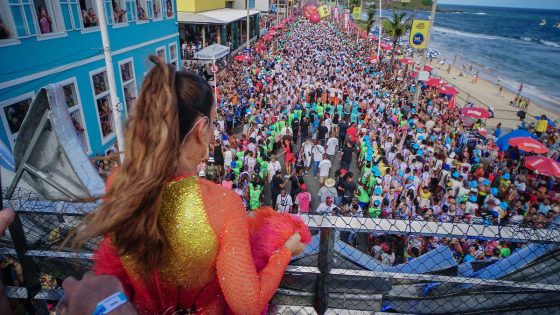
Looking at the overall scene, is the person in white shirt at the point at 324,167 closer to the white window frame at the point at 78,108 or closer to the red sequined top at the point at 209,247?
the white window frame at the point at 78,108

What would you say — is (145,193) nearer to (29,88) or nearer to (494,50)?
(29,88)

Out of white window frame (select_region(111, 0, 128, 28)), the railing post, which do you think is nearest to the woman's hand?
the railing post

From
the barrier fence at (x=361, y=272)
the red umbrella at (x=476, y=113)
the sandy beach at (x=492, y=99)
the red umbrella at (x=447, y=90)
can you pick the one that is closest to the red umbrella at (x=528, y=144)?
the red umbrella at (x=476, y=113)

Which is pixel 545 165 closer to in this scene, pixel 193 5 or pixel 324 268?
pixel 324 268

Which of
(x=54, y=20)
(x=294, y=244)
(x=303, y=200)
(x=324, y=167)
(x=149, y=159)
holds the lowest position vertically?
(x=324, y=167)

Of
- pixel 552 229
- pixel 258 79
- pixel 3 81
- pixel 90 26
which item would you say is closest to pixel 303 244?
pixel 552 229

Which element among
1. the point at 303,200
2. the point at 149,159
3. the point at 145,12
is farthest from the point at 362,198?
the point at 145,12

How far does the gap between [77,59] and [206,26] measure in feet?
63.0

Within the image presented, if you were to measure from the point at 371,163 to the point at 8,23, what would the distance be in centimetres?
960

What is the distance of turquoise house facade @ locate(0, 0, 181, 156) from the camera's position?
7.82 meters

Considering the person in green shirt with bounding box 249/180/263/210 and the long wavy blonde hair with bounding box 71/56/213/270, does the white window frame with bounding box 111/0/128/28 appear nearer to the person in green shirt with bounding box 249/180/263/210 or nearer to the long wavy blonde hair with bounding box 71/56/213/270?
the person in green shirt with bounding box 249/180/263/210

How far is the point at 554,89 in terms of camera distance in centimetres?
3656

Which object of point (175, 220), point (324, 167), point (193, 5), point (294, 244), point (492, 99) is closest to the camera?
point (175, 220)

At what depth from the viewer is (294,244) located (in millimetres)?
1529
